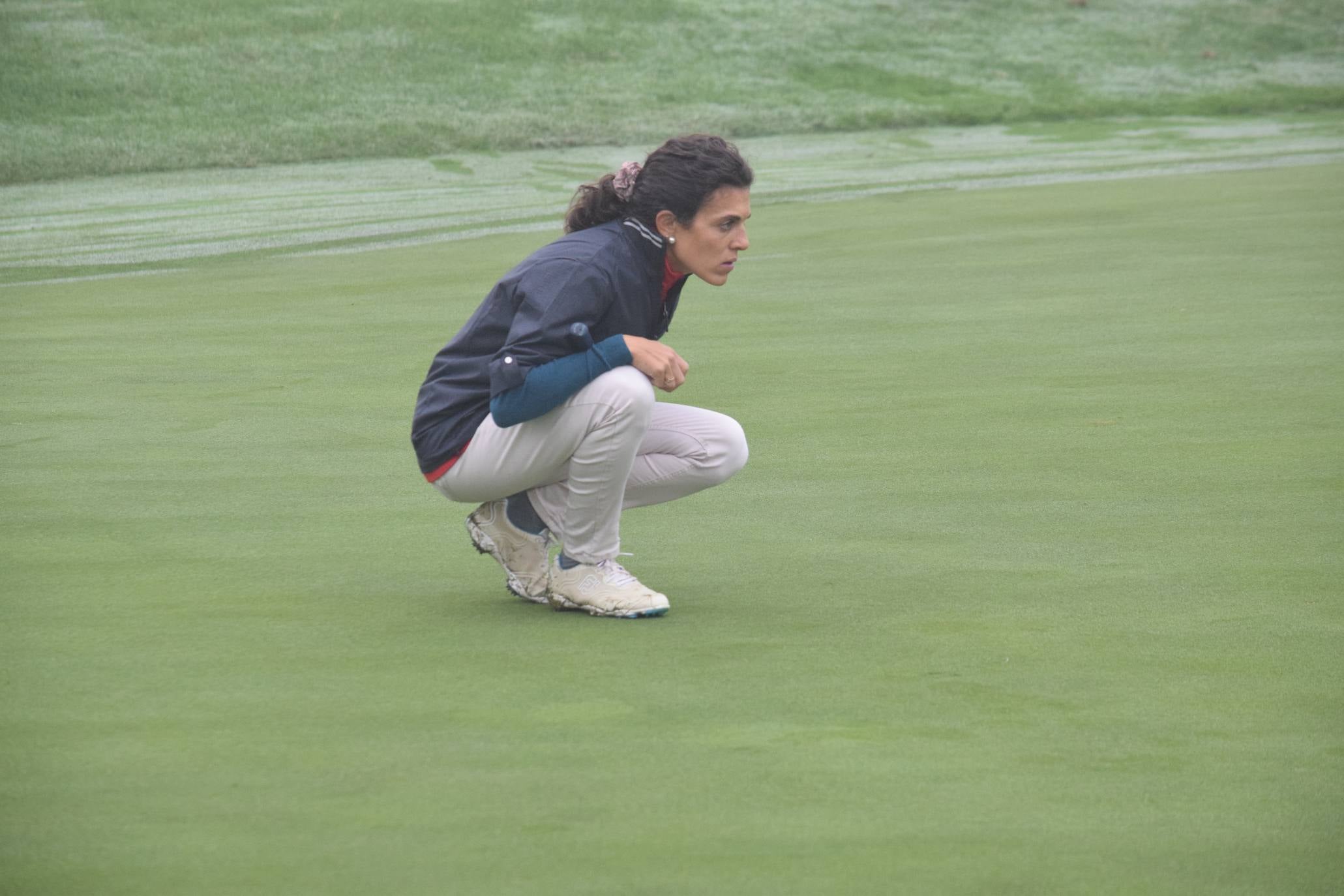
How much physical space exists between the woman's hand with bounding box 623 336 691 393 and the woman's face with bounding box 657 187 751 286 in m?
0.21

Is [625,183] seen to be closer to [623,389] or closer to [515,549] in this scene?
[623,389]

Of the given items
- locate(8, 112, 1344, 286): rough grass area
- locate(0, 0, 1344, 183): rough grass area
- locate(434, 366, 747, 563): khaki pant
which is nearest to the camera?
locate(434, 366, 747, 563): khaki pant

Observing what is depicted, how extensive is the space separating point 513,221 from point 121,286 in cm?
329

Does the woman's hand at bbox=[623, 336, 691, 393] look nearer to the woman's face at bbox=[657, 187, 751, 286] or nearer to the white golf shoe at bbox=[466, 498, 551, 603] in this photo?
the woman's face at bbox=[657, 187, 751, 286]

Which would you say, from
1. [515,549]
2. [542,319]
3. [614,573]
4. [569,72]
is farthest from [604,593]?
[569,72]

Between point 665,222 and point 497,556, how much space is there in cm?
87

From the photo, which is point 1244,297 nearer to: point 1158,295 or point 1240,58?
point 1158,295

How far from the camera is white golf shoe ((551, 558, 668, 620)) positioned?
3.86m

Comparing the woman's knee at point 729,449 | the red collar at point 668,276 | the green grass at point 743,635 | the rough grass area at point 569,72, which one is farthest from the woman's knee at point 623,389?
the rough grass area at point 569,72

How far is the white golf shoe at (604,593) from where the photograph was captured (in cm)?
386

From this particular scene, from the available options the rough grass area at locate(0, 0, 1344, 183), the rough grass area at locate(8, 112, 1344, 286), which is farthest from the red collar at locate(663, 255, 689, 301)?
the rough grass area at locate(0, 0, 1344, 183)

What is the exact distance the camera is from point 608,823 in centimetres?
268

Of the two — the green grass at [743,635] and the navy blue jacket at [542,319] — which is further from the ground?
the navy blue jacket at [542,319]

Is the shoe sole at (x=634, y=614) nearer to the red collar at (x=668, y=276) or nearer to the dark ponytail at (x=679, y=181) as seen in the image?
the red collar at (x=668, y=276)
